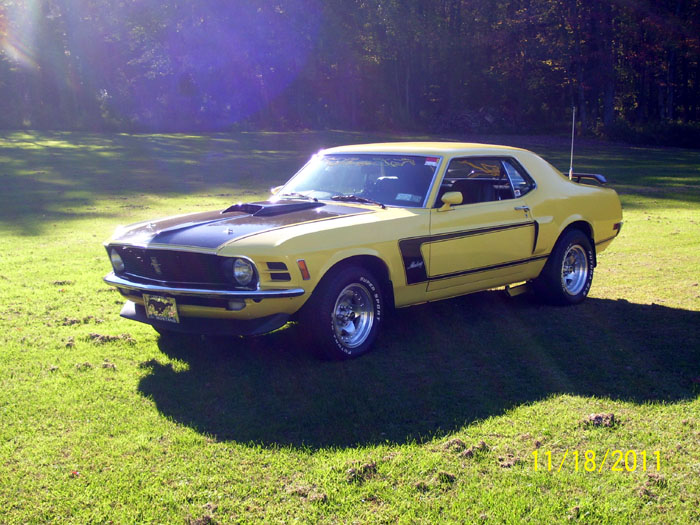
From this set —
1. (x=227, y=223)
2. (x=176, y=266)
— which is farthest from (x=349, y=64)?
(x=176, y=266)

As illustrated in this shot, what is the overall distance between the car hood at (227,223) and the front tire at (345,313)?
1.75ft

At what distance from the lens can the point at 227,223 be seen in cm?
587

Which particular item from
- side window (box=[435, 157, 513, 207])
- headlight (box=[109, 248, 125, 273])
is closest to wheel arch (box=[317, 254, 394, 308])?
side window (box=[435, 157, 513, 207])

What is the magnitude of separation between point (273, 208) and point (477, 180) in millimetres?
1939

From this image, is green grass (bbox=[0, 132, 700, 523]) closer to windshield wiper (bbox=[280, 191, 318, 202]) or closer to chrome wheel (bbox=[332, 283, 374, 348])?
chrome wheel (bbox=[332, 283, 374, 348])

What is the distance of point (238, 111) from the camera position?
4969cm

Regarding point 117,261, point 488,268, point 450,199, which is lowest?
point 488,268

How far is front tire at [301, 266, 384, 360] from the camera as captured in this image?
5441mm

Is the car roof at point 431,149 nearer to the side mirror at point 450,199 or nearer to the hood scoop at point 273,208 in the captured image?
the side mirror at point 450,199

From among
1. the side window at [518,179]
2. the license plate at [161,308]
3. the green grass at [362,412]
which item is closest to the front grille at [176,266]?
the license plate at [161,308]

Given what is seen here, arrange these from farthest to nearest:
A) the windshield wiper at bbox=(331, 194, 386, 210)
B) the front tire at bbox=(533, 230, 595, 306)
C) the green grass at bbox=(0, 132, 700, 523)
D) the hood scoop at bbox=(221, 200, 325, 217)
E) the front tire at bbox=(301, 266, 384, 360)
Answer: the front tire at bbox=(533, 230, 595, 306) → the windshield wiper at bbox=(331, 194, 386, 210) → the hood scoop at bbox=(221, 200, 325, 217) → the front tire at bbox=(301, 266, 384, 360) → the green grass at bbox=(0, 132, 700, 523)

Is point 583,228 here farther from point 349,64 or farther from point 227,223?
point 349,64

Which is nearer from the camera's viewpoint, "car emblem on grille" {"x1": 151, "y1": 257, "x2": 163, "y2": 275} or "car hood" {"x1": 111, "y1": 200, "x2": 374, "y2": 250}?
"car hood" {"x1": 111, "y1": 200, "x2": 374, "y2": 250}

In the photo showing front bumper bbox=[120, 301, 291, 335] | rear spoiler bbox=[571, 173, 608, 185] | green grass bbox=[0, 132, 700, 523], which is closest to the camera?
green grass bbox=[0, 132, 700, 523]
